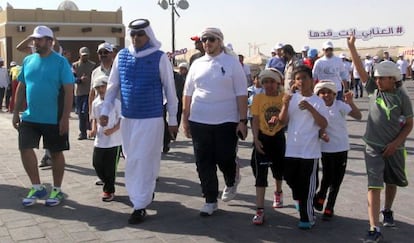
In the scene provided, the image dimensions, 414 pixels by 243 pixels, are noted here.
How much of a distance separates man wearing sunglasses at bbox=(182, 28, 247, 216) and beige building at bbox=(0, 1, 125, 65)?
26.5 metres

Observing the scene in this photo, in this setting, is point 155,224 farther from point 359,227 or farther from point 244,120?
point 359,227

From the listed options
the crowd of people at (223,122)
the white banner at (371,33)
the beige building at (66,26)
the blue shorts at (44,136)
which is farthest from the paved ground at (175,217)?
the white banner at (371,33)

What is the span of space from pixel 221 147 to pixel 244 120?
355 millimetres

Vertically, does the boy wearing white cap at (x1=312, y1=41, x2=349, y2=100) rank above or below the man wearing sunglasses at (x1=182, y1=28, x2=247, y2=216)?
above

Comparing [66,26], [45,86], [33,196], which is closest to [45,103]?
[45,86]

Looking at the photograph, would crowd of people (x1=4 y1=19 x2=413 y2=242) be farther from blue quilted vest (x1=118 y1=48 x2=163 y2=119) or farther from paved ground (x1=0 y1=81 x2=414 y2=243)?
paved ground (x1=0 y1=81 x2=414 y2=243)

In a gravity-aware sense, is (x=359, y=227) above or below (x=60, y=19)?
below

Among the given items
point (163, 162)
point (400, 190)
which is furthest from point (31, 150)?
point (400, 190)

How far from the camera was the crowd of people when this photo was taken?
4605 mm

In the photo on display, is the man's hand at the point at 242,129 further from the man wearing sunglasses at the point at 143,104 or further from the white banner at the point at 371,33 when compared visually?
the white banner at the point at 371,33

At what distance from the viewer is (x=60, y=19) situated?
32.2 m

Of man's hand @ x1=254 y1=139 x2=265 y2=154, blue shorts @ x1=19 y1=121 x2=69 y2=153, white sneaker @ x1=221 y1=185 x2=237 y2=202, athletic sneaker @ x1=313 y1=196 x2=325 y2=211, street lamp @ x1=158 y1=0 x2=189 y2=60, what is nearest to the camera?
man's hand @ x1=254 y1=139 x2=265 y2=154

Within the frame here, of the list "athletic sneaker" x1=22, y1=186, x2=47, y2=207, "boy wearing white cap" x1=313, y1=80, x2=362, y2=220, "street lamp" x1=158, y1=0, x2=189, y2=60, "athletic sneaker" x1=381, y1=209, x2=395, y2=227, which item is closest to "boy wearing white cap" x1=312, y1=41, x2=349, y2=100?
"boy wearing white cap" x1=313, y1=80, x2=362, y2=220

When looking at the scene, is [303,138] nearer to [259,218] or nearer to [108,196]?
[259,218]
